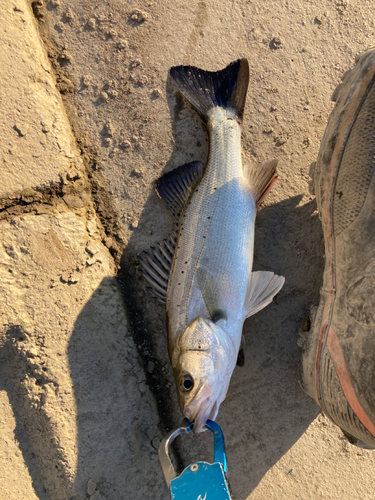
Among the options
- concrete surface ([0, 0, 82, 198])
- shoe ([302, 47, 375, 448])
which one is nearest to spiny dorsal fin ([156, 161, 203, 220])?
concrete surface ([0, 0, 82, 198])

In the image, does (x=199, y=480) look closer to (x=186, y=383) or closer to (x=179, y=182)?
(x=186, y=383)

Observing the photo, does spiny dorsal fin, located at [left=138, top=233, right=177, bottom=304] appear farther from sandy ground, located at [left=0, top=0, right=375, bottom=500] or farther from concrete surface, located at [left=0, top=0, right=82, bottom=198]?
concrete surface, located at [left=0, top=0, right=82, bottom=198]

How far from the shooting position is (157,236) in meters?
2.58

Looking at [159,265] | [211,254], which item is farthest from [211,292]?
[159,265]

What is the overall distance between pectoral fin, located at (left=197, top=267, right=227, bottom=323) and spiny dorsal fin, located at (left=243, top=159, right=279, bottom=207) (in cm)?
63

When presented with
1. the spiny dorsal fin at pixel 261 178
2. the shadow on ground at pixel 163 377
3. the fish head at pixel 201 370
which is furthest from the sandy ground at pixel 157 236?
the fish head at pixel 201 370

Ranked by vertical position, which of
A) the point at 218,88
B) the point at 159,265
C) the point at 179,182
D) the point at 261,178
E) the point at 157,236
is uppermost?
the point at 218,88

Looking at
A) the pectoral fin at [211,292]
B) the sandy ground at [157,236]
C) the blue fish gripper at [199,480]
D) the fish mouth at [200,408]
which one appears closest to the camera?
the blue fish gripper at [199,480]

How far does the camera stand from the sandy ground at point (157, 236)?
2.39 m

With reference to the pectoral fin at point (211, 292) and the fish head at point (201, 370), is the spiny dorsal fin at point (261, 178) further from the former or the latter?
the fish head at point (201, 370)

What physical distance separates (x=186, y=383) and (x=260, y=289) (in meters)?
0.75

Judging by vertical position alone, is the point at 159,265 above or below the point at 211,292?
above

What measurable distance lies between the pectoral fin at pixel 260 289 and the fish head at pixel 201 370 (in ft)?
0.97

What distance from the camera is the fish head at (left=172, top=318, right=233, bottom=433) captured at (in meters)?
1.96
